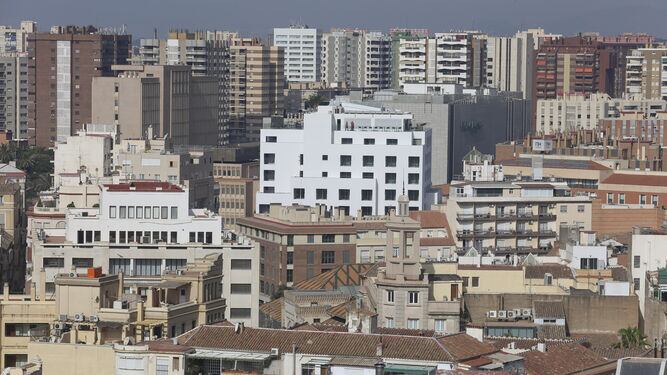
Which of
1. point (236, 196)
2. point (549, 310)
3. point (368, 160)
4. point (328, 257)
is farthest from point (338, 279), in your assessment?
point (236, 196)

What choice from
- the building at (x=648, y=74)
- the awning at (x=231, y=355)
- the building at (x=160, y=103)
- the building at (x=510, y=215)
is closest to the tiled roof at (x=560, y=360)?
the awning at (x=231, y=355)

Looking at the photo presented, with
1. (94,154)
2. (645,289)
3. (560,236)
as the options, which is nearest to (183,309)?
(645,289)

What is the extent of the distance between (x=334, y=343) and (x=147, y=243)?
19033mm

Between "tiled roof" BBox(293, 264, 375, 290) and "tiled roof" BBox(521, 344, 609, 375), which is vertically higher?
"tiled roof" BBox(521, 344, 609, 375)

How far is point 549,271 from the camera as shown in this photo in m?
56.0

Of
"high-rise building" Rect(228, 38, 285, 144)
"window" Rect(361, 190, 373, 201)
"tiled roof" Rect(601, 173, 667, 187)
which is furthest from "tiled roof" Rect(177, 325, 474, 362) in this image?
"high-rise building" Rect(228, 38, 285, 144)

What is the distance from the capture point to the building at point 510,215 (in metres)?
75.8

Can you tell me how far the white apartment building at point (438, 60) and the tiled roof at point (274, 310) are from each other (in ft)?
396

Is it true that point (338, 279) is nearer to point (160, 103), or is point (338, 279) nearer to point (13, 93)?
point (160, 103)

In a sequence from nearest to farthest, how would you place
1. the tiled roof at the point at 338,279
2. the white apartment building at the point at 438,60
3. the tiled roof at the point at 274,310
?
the tiled roof at the point at 274,310
the tiled roof at the point at 338,279
the white apartment building at the point at 438,60

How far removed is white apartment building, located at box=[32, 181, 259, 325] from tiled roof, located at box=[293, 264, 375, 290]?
16.3ft

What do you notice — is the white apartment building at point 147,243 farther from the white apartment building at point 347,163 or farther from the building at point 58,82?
the building at point 58,82

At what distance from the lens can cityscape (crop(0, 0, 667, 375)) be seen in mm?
35969

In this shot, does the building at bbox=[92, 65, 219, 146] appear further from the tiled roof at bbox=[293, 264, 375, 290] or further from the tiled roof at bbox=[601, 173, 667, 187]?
the tiled roof at bbox=[293, 264, 375, 290]
